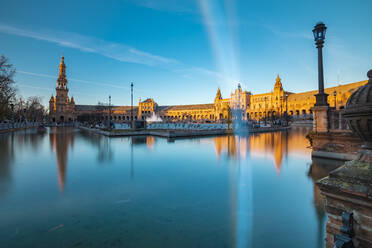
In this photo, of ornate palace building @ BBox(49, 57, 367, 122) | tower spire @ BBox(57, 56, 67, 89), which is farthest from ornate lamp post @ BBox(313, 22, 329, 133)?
tower spire @ BBox(57, 56, 67, 89)

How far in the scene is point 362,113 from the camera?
2.61 m

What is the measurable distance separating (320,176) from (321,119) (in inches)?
202

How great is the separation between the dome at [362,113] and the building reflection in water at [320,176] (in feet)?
7.95

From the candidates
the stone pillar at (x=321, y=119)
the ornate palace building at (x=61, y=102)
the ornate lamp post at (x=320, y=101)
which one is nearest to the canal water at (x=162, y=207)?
the stone pillar at (x=321, y=119)

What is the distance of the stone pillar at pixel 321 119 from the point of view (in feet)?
37.3

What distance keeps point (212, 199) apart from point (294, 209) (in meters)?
2.16

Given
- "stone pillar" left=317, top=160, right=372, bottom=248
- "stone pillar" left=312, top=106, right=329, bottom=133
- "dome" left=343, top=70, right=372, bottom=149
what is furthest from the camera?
"stone pillar" left=312, top=106, right=329, bottom=133

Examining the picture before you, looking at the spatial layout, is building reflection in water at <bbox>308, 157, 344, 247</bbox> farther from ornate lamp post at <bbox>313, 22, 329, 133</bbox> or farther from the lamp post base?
the lamp post base

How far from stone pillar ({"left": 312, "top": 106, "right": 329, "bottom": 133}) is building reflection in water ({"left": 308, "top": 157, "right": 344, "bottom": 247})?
1.81 m

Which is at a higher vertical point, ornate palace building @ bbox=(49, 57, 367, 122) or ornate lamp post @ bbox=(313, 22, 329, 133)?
ornate palace building @ bbox=(49, 57, 367, 122)

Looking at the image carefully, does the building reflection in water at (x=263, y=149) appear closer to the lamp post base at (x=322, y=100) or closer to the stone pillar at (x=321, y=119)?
the stone pillar at (x=321, y=119)

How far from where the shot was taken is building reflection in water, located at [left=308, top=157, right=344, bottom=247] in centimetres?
421

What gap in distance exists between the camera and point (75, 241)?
3.81 m

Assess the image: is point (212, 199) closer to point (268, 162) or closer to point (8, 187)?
point (268, 162)
